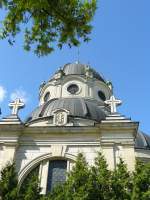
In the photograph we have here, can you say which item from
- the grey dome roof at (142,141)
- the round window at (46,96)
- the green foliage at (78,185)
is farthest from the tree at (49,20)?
the round window at (46,96)

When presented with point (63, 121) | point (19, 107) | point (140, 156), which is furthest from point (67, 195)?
point (140, 156)

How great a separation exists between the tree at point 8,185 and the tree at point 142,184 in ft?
16.9

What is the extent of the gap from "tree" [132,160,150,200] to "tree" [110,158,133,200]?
0.38m

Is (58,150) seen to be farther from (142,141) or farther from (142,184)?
(142,141)

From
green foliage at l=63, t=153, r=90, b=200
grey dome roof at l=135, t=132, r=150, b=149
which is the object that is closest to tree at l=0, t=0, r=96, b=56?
green foliage at l=63, t=153, r=90, b=200

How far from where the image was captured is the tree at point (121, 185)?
13930 mm

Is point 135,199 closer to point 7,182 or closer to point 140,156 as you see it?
point 7,182

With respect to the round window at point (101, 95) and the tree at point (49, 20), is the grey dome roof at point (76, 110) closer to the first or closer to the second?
the round window at point (101, 95)

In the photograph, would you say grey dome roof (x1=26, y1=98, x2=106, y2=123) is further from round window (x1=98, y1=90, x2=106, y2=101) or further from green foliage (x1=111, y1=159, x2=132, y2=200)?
green foliage (x1=111, y1=159, x2=132, y2=200)

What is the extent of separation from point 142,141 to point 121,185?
1364 cm

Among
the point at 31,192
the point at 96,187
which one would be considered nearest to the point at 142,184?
the point at 96,187

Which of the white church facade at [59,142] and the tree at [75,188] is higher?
the white church facade at [59,142]

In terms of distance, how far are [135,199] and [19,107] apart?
10.7 meters

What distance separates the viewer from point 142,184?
46.0ft
